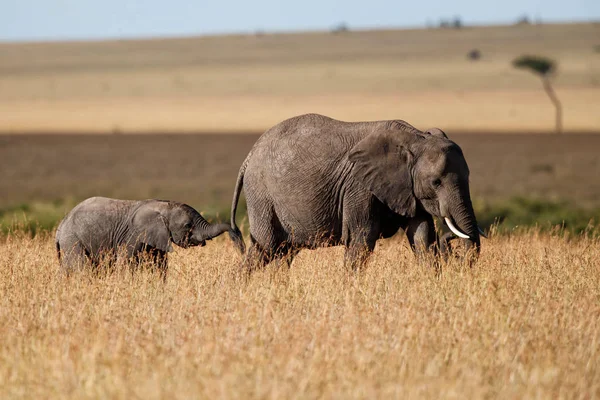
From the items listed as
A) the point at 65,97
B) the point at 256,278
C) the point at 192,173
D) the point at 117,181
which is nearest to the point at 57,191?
the point at 117,181

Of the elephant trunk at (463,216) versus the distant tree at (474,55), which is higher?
the elephant trunk at (463,216)

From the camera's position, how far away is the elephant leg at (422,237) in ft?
35.2

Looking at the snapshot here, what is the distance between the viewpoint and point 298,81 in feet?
368

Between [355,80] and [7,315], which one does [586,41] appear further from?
[7,315]

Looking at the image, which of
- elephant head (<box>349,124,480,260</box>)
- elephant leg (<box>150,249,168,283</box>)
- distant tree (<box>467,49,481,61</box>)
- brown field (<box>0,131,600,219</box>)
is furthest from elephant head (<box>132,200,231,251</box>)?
distant tree (<box>467,49,481,61</box>)

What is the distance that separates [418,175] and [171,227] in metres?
2.76

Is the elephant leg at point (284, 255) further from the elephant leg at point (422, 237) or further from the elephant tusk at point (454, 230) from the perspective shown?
the elephant tusk at point (454, 230)

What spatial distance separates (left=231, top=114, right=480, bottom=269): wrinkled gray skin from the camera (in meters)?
10.8

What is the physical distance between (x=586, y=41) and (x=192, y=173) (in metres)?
103

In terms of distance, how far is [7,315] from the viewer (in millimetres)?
8945

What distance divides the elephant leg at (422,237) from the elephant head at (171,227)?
1.98 m

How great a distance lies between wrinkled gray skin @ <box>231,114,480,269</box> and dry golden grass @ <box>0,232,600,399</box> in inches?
14.9

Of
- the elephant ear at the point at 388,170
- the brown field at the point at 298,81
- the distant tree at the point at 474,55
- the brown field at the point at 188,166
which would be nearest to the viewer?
the elephant ear at the point at 388,170

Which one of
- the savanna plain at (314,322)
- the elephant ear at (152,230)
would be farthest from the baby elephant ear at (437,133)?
the elephant ear at (152,230)
